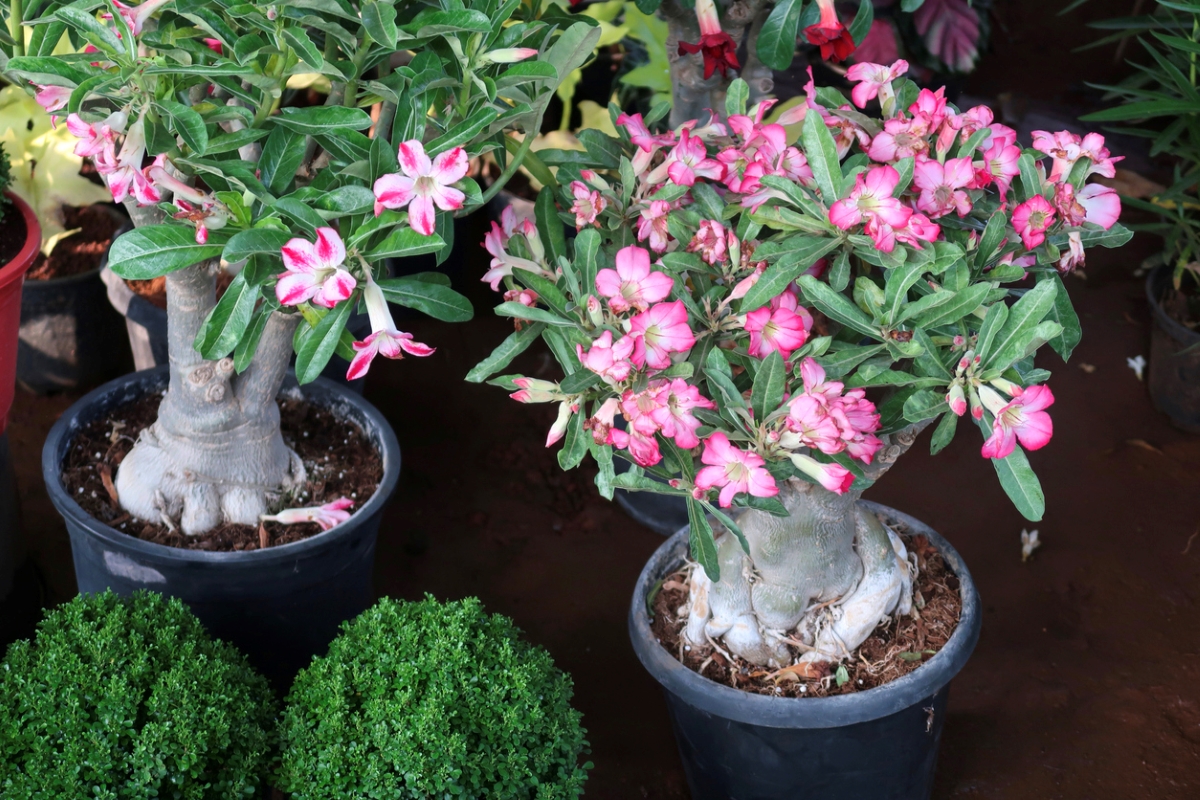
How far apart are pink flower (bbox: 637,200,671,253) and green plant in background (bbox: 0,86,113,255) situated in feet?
4.82

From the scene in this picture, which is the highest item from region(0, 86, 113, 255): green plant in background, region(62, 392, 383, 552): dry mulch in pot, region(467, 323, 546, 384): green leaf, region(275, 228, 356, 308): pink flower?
region(275, 228, 356, 308): pink flower

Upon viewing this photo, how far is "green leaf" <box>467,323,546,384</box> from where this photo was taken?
1154mm

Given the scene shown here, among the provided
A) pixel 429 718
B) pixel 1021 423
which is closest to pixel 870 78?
pixel 1021 423

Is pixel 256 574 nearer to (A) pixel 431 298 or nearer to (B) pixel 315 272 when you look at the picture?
(A) pixel 431 298

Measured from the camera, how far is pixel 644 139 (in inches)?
48.2

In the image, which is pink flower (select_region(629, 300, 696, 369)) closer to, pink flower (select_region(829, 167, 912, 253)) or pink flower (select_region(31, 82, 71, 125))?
pink flower (select_region(829, 167, 912, 253))

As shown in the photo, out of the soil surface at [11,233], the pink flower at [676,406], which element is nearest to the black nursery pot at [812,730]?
the pink flower at [676,406]

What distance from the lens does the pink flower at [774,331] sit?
3.51ft

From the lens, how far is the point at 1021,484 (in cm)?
103

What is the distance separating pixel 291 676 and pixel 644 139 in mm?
989

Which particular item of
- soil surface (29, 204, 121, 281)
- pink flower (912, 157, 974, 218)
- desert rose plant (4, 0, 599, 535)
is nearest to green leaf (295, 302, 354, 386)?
desert rose plant (4, 0, 599, 535)

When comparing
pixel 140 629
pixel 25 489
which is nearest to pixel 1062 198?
pixel 140 629

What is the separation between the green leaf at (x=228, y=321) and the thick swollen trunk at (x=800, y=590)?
2.27ft

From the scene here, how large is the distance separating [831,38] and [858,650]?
78 centimetres
